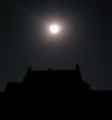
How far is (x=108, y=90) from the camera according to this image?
67.8 ft

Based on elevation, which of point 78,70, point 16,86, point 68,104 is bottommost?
point 68,104

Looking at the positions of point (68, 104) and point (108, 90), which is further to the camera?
point (108, 90)

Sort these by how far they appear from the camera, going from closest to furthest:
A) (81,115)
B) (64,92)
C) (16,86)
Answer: (81,115) → (64,92) → (16,86)

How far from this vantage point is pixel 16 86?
792 inches

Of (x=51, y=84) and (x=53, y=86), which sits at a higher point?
(x=51, y=84)

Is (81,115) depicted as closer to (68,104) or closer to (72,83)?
(68,104)

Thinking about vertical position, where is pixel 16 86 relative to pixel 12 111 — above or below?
A: above

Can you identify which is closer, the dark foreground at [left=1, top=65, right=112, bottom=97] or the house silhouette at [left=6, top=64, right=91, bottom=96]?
the dark foreground at [left=1, top=65, right=112, bottom=97]

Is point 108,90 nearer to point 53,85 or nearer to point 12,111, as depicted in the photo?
point 53,85

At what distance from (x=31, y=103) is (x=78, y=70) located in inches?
230

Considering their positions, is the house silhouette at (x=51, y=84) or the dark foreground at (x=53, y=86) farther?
the house silhouette at (x=51, y=84)

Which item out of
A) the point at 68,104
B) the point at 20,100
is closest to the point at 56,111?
the point at 68,104

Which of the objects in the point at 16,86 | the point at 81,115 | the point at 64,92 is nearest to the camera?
the point at 81,115

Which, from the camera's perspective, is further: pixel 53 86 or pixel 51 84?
pixel 51 84
